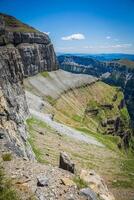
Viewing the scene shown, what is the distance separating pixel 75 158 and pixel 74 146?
12.8 m

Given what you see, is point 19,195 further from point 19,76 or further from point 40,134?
point 19,76

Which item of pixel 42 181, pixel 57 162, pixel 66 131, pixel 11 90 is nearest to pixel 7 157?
pixel 42 181

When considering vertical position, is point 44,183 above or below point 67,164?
above

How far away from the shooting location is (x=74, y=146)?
72.4 m

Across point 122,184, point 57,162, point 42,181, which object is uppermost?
point 42,181

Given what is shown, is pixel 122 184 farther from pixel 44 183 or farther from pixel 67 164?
pixel 44 183

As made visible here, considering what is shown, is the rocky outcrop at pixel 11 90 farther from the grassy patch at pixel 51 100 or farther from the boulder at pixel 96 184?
the grassy patch at pixel 51 100

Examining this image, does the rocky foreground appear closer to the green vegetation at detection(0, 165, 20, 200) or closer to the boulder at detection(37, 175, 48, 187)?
the boulder at detection(37, 175, 48, 187)

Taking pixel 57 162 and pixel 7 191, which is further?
pixel 57 162

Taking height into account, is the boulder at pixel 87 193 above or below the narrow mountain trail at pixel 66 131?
above

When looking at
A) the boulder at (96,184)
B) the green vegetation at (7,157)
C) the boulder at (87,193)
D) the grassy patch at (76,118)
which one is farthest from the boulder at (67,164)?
the grassy patch at (76,118)

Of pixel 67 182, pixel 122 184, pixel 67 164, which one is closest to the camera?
pixel 67 182

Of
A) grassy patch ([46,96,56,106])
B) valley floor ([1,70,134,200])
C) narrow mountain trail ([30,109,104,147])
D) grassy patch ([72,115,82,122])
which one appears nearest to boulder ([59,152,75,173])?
valley floor ([1,70,134,200])

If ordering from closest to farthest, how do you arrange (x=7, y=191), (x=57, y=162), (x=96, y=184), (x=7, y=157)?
(x=7, y=191) → (x=7, y=157) → (x=96, y=184) → (x=57, y=162)
